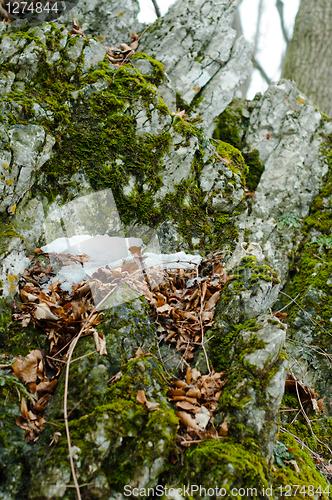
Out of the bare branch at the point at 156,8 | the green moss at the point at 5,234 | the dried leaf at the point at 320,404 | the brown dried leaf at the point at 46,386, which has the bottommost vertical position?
the dried leaf at the point at 320,404

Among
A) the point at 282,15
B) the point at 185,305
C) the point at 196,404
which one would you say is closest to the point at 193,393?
the point at 196,404

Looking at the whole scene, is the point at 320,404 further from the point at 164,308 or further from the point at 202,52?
the point at 202,52

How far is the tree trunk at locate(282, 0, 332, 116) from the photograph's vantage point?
23.7ft

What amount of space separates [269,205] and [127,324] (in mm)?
4376

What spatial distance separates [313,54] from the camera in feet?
24.6

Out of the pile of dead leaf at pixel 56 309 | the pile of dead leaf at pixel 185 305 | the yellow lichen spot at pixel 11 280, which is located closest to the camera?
the pile of dead leaf at pixel 56 309

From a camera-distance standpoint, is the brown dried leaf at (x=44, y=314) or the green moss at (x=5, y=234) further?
the green moss at (x=5, y=234)

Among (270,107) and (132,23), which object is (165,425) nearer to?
(270,107)

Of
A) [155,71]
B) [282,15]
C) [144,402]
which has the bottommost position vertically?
[144,402]

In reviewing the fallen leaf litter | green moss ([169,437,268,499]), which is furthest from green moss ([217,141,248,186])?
green moss ([169,437,268,499])

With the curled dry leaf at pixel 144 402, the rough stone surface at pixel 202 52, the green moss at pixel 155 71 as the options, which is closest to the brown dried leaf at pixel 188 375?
the curled dry leaf at pixel 144 402

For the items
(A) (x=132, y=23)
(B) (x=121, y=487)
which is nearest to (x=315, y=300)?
(B) (x=121, y=487)

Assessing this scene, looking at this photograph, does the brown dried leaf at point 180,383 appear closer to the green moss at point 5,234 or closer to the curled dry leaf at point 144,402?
the curled dry leaf at point 144,402

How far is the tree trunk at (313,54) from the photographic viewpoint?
722 cm
